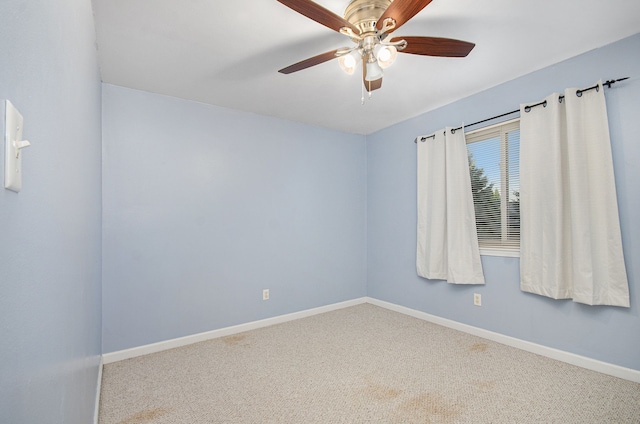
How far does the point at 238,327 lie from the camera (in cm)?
325

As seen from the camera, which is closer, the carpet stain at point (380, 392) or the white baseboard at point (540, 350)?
the carpet stain at point (380, 392)

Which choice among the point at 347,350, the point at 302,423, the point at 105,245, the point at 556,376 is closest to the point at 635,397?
the point at 556,376

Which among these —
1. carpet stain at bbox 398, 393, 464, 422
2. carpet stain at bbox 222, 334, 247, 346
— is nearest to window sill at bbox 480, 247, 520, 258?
carpet stain at bbox 398, 393, 464, 422

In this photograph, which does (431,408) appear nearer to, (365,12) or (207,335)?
(207,335)

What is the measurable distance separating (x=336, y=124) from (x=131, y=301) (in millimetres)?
2942

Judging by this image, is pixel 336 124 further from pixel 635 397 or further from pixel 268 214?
pixel 635 397

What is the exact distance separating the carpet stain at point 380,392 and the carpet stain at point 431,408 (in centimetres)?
10

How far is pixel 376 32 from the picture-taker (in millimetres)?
1723

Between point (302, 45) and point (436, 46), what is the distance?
0.92 m

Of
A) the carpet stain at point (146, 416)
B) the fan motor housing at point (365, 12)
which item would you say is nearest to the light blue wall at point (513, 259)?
the fan motor housing at point (365, 12)

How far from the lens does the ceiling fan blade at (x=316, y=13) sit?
1.39 metres

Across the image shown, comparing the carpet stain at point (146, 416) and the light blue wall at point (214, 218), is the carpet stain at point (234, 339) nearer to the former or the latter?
the light blue wall at point (214, 218)

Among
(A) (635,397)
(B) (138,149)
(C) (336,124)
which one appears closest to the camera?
(A) (635,397)

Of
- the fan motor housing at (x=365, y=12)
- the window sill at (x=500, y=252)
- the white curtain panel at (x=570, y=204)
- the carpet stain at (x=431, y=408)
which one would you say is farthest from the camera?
the window sill at (x=500, y=252)
